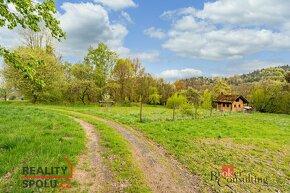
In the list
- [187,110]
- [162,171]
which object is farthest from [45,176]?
[187,110]

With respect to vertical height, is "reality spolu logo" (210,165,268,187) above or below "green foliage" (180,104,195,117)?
below

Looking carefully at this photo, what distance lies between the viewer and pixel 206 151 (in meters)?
8.34

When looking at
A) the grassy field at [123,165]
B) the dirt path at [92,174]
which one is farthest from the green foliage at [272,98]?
the dirt path at [92,174]

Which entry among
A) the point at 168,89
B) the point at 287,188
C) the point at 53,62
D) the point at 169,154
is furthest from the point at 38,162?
the point at 168,89

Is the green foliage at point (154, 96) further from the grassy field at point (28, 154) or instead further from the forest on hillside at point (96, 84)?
the grassy field at point (28, 154)

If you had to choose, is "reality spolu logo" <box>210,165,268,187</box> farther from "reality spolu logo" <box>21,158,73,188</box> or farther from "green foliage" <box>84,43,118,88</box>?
"green foliage" <box>84,43,118,88</box>

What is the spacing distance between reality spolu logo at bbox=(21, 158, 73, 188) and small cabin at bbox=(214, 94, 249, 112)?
43.3 m

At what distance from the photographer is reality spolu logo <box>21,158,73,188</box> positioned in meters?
4.49

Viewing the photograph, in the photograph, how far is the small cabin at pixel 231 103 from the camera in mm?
42188

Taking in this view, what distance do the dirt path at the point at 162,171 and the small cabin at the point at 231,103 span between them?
129 ft

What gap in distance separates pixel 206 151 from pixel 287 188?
3.23 m

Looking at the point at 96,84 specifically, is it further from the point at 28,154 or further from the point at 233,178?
the point at 233,178

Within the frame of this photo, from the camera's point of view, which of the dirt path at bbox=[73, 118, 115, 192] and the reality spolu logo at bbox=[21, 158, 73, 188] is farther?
the dirt path at bbox=[73, 118, 115, 192]

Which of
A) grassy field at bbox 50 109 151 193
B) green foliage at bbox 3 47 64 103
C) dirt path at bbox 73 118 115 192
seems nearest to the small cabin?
green foliage at bbox 3 47 64 103
